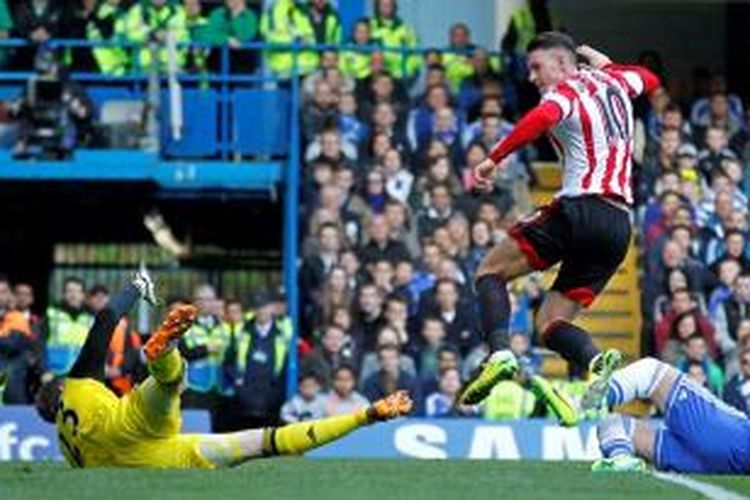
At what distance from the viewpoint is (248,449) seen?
47.0ft

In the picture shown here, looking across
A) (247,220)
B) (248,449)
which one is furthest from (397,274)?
(248,449)

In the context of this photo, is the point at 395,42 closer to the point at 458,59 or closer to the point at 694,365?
the point at 458,59

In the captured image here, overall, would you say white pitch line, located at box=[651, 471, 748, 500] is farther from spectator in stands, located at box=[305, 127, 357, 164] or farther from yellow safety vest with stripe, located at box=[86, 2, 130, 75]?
yellow safety vest with stripe, located at box=[86, 2, 130, 75]

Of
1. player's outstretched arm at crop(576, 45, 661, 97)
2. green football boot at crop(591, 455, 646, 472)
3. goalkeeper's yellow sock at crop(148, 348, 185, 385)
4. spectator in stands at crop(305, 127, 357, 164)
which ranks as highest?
player's outstretched arm at crop(576, 45, 661, 97)

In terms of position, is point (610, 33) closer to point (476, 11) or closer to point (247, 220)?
point (476, 11)

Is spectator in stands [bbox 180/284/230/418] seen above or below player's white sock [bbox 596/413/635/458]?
below

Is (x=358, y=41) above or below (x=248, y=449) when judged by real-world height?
above

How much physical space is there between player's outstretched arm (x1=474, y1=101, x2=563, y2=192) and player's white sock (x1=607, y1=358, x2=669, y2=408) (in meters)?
1.11

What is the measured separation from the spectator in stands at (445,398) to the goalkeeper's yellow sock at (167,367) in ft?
24.5

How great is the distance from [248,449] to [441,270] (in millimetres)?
8236

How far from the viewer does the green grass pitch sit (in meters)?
12.4

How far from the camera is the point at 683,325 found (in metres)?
22.0

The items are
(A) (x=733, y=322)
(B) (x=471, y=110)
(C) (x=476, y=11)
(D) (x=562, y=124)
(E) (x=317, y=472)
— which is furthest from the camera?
(C) (x=476, y=11)

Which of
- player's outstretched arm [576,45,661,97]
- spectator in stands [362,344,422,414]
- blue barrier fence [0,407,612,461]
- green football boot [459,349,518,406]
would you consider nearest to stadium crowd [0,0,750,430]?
spectator in stands [362,344,422,414]
